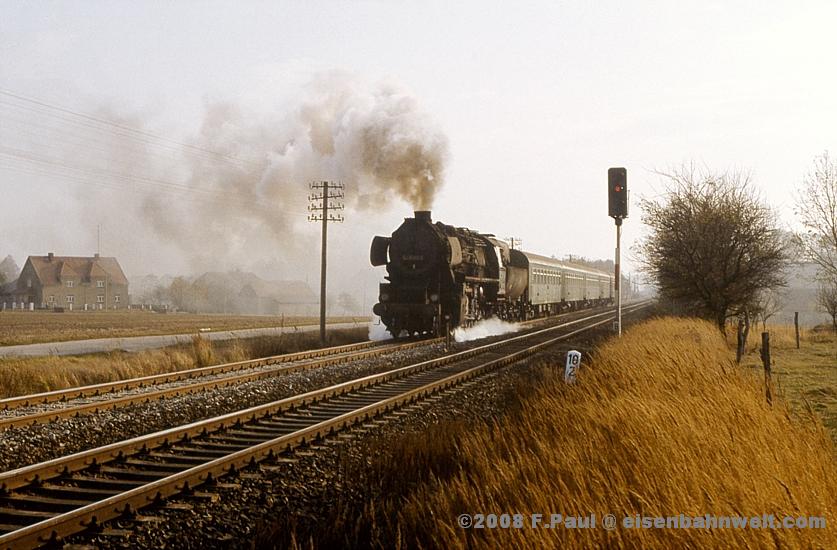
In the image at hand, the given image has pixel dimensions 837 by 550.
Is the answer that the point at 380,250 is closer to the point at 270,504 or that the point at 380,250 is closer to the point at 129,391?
the point at 129,391

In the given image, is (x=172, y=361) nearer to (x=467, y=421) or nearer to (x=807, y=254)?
(x=467, y=421)

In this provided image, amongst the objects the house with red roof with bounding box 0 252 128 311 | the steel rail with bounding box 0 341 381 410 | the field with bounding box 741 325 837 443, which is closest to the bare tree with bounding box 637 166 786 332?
the field with bounding box 741 325 837 443

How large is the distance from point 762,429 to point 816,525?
231 centimetres

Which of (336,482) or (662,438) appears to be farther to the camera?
(336,482)

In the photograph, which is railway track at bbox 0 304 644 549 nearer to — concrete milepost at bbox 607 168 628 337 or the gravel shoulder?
the gravel shoulder

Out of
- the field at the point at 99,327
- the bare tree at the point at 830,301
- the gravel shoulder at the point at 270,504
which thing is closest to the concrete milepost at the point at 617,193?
the gravel shoulder at the point at 270,504

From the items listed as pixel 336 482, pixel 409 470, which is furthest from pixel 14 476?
pixel 409 470

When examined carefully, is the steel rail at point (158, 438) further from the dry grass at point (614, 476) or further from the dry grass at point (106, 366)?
the dry grass at point (106, 366)

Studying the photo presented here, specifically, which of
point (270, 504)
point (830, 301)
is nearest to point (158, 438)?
point (270, 504)

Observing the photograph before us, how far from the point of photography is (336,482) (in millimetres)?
6785

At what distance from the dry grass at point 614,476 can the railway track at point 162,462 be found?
1.54m

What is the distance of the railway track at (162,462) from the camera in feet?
18.7

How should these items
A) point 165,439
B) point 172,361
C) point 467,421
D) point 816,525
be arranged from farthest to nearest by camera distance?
point 172,361 < point 467,421 < point 165,439 < point 816,525

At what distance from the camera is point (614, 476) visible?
192 inches
